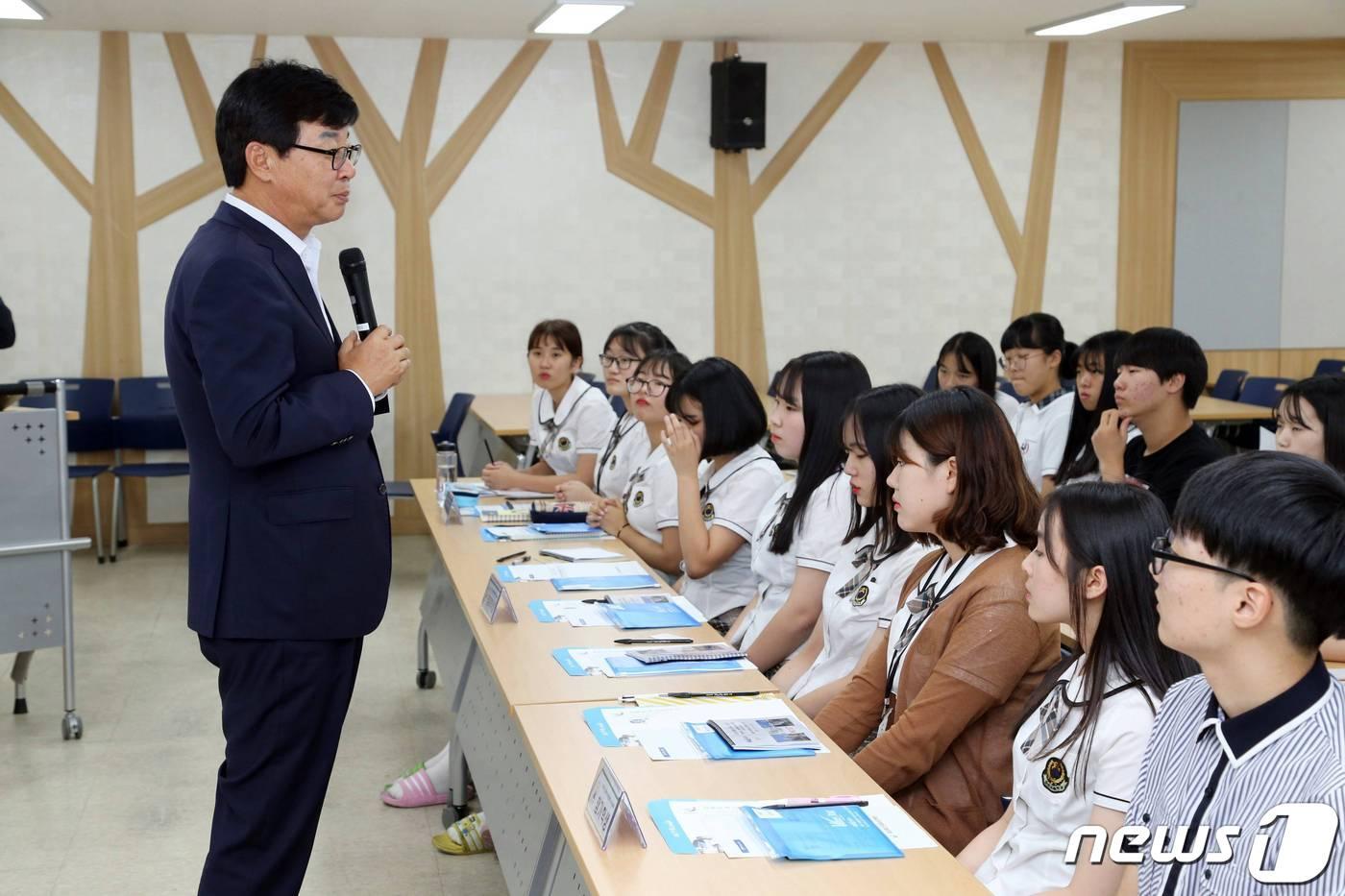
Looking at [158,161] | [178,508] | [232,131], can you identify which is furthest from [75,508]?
[232,131]

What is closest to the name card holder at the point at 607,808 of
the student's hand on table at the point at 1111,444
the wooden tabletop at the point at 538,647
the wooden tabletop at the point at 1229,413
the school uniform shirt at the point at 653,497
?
the wooden tabletop at the point at 538,647

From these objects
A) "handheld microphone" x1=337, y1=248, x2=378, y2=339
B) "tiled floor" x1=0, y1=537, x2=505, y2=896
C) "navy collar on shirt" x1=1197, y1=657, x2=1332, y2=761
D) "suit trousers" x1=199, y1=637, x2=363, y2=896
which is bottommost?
"tiled floor" x1=0, y1=537, x2=505, y2=896

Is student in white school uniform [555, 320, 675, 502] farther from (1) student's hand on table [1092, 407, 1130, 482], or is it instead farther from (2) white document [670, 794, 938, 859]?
(2) white document [670, 794, 938, 859]

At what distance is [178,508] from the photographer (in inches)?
307

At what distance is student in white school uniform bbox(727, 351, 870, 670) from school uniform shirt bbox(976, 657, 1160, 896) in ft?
3.66

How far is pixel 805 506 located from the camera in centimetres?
321

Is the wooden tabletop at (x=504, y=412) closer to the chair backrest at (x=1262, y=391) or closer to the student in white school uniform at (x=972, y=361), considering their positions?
the student in white school uniform at (x=972, y=361)

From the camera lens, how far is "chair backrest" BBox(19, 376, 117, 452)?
293 inches

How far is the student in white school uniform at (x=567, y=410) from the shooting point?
5266mm

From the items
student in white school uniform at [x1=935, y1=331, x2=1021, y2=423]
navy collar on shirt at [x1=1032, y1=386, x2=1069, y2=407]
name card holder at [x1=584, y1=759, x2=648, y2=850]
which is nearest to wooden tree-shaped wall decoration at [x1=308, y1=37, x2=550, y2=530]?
student in white school uniform at [x1=935, y1=331, x2=1021, y2=423]

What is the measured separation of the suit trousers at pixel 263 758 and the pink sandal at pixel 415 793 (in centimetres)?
161

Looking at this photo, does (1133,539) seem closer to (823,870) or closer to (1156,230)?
(823,870)

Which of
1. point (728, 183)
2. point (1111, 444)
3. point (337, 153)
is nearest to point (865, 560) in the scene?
point (337, 153)

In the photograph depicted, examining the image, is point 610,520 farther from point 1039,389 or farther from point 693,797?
point 1039,389
